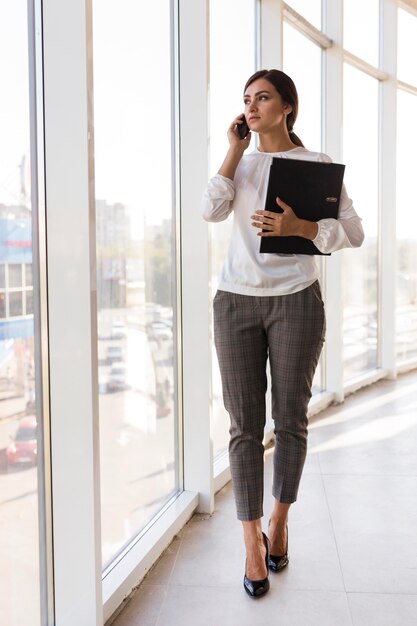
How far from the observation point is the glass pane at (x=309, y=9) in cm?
380

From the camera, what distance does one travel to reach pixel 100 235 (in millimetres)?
1785

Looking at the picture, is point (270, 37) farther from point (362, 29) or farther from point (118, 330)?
point (118, 330)

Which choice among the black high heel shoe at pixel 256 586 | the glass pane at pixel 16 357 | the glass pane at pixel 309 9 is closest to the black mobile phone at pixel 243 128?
the glass pane at pixel 16 357

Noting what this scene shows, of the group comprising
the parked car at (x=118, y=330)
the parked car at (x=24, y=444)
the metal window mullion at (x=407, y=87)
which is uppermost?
the metal window mullion at (x=407, y=87)

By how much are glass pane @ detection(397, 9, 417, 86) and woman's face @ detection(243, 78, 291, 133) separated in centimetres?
388

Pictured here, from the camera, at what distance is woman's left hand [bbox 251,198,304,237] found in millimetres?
1699

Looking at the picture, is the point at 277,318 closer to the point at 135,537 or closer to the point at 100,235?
the point at 100,235

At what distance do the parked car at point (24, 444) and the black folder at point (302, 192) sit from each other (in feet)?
2.57

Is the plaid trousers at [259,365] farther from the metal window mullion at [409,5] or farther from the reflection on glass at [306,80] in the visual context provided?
the metal window mullion at [409,5]

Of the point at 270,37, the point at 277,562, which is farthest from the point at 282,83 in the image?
the point at 270,37

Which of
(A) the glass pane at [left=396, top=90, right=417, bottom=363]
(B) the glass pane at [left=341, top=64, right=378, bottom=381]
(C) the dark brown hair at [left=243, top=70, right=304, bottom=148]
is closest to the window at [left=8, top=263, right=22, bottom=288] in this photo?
(C) the dark brown hair at [left=243, top=70, right=304, bottom=148]

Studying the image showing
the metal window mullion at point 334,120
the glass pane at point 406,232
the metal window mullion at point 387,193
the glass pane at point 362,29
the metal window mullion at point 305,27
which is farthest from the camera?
the glass pane at point 406,232

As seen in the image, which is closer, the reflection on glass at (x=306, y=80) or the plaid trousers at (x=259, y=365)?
the plaid trousers at (x=259, y=365)

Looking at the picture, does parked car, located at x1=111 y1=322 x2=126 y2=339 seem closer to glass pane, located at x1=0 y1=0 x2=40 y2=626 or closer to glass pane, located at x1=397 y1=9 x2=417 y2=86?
glass pane, located at x1=0 y1=0 x2=40 y2=626
